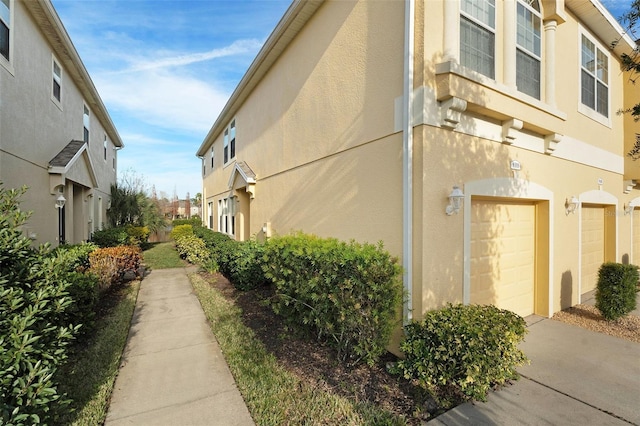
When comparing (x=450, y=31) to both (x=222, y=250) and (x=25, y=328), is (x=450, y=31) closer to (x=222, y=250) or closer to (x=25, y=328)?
(x=25, y=328)

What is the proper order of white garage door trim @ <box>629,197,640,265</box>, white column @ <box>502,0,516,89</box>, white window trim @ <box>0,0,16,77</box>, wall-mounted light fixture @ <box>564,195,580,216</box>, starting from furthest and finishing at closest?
white garage door trim @ <box>629,197,640,265</box> → wall-mounted light fixture @ <box>564,195,580,216</box> → white window trim @ <box>0,0,16,77</box> → white column @ <box>502,0,516,89</box>

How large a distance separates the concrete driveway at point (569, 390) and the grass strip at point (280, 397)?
0.78 metres

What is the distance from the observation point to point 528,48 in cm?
559

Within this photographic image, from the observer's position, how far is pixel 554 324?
578 cm

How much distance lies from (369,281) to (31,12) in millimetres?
10440

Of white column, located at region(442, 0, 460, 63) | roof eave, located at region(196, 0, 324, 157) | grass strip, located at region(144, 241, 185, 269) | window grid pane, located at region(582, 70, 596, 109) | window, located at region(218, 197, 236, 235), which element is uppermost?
roof eave, located at region(196, 0, 324, 157)

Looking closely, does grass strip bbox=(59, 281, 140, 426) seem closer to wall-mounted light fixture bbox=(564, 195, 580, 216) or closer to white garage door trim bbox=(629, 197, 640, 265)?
wall-mounted light fixture bbox=(564, 195, 580, 216)

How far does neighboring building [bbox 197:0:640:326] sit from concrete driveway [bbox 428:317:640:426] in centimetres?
114

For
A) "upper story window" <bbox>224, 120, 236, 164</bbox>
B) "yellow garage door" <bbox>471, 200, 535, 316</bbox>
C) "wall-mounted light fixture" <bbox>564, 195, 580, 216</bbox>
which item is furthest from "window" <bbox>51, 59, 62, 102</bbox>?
"wall-mounted light fixture" <bbox>564, 195, 580, 216</bbox>

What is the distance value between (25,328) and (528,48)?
327 inches

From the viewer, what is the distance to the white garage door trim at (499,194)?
4.52 meters

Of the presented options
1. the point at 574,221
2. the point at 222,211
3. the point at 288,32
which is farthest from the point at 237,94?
the point at 574,221

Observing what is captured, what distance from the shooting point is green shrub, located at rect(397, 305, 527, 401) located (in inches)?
128

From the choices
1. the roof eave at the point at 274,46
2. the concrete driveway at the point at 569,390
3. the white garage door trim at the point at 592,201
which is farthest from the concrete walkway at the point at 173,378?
the white garage door trim at the point at 592,201
